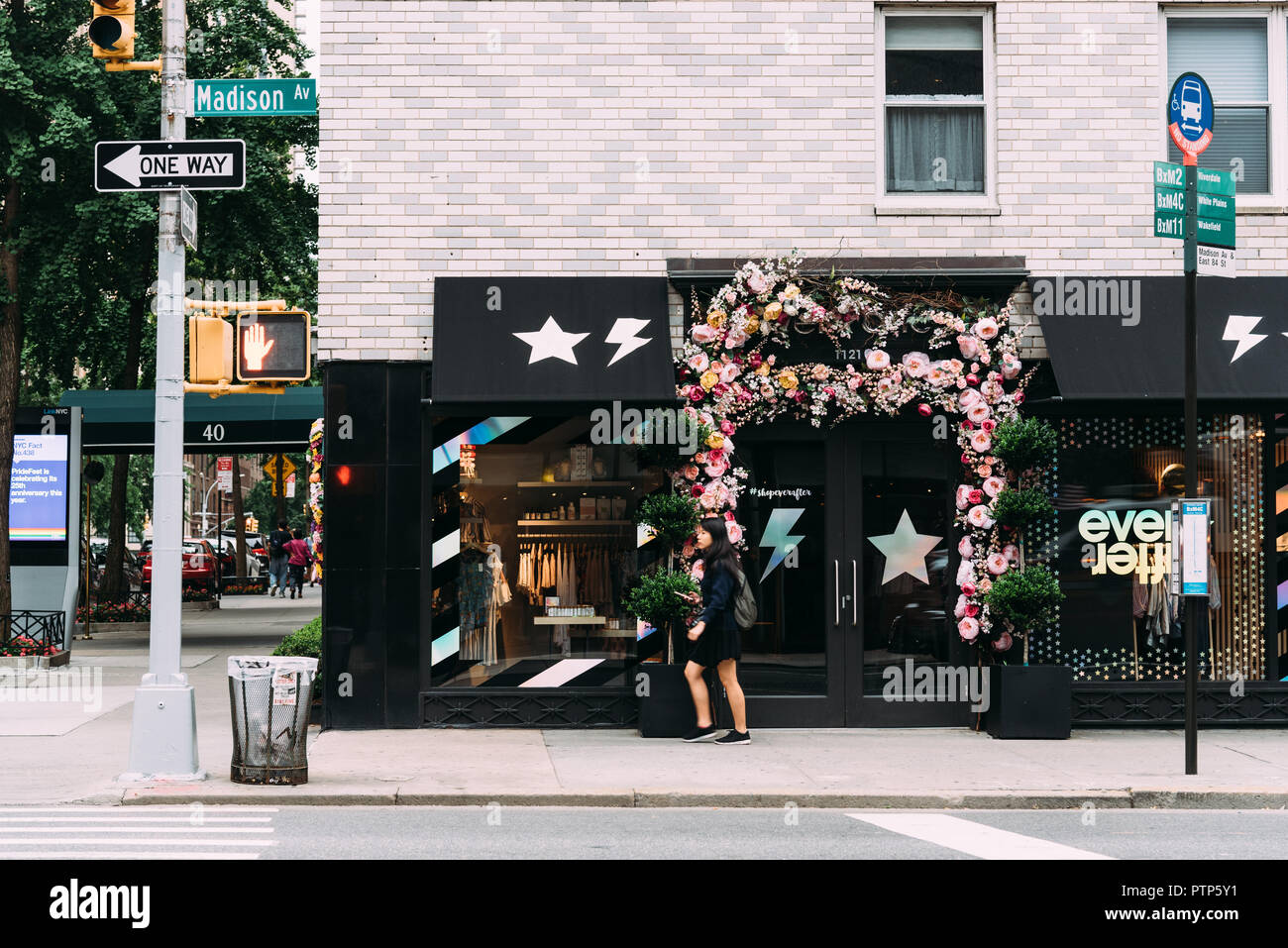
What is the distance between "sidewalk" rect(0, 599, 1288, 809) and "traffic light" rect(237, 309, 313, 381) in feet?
9.76

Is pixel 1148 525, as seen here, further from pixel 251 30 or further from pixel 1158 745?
pixel 251 30

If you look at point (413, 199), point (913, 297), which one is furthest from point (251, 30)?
point (913, 297)

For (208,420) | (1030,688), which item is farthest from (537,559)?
(208,420)

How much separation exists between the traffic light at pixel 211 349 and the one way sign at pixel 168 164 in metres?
1.03

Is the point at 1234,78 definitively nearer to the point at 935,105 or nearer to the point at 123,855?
the point at 935,105

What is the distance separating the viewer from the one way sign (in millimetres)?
10445

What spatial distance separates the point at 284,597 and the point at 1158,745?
29543 mm

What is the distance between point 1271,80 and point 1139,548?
4.70 m

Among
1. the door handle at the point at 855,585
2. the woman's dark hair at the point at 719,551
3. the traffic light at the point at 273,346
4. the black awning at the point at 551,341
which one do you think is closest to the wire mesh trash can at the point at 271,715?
the traffic light at the point at 273,346

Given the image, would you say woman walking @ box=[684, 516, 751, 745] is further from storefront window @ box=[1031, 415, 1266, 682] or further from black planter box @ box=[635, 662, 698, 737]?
storefront window @ box=[1031, 415, 1266, 682]

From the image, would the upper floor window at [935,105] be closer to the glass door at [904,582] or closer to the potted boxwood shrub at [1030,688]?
the glass door at [904,582]

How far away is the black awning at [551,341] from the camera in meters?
12.4

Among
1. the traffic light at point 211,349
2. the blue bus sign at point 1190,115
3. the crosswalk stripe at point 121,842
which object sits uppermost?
the blue bus sign at point 1190,115

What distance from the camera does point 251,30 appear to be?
22312mm
